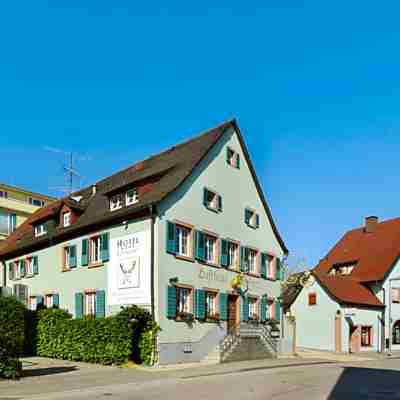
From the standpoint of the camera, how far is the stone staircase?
24.8 meters

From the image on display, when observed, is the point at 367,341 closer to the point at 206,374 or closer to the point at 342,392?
the point at 206,374

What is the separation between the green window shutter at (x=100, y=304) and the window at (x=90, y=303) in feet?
2.20

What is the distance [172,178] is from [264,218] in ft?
25.6

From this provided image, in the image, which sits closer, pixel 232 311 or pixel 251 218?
pixel 232 311

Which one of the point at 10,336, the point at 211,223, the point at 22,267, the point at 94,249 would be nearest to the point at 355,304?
the point at 211,223

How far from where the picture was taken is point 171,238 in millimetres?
24266

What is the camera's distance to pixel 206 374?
1967 cm

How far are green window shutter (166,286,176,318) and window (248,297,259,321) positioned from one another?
6.76 meters

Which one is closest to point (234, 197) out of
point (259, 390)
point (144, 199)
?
point (144, 199)

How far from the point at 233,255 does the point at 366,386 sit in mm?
13189

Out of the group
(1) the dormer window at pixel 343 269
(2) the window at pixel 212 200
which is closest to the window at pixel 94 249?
(2) the window at pixel 212 200

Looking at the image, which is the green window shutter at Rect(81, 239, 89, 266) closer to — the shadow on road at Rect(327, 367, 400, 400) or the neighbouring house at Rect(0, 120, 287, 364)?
the neighbouring house at Rect(0, 120, 287, 364)

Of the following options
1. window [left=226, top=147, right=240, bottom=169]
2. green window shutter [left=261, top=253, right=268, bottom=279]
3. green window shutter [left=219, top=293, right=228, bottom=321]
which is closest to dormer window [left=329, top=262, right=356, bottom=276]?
green window shutter [left=261, top=253, right=268, bottom=279]

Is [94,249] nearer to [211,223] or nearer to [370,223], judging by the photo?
[211,223]
